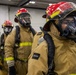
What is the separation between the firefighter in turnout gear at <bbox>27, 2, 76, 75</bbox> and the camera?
203 cm

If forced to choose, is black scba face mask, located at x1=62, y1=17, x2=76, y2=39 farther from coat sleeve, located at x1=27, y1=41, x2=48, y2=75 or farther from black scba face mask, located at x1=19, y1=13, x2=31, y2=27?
black scba face mask, located at x1=19, y1=13, x2=31, y2=27

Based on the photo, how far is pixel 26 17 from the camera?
4453 millimetres

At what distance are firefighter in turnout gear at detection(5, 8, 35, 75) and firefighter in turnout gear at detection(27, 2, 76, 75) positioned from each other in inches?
80.0

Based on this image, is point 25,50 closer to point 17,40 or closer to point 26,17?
point 17,40

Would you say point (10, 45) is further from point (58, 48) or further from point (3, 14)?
point (3, 14)

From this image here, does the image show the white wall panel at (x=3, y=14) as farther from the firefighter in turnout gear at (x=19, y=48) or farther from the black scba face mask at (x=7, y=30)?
the firefighter in turnout gear at (x=19, y=48)

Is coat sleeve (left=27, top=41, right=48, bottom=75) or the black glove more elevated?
coat sleeve (left=27, top=41, right=48, bottom=75)

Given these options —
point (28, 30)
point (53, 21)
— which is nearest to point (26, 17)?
point (28, 30)

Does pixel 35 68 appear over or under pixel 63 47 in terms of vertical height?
under

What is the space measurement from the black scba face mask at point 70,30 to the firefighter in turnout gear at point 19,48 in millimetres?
2154

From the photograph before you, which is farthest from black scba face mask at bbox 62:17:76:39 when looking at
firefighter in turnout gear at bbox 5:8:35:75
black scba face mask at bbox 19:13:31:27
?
black scba face mask at bbox 19:13:31:27

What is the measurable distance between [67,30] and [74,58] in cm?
27

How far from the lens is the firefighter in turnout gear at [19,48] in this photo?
4.22 m

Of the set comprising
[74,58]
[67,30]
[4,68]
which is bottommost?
[4,68]
